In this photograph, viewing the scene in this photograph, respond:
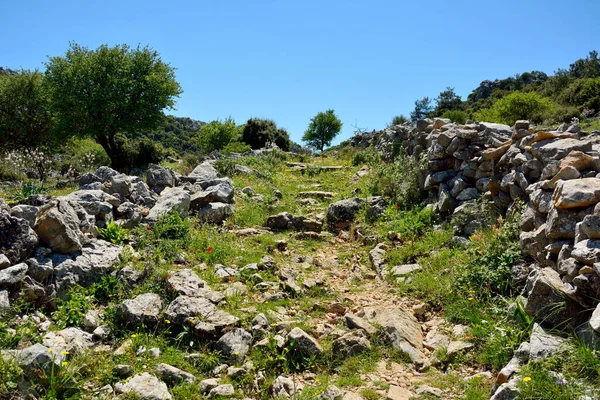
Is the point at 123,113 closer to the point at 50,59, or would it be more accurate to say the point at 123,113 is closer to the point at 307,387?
the point at 50,59

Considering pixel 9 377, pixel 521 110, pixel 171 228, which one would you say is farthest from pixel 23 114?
pixel 521 110

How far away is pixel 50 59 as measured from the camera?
21.6 metres

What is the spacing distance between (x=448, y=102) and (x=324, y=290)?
6632 centimetres

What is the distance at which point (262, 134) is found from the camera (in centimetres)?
3039

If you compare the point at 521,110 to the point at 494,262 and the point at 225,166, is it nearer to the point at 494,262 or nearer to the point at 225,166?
the point at 225,166

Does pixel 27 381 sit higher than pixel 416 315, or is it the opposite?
pixel 27 381

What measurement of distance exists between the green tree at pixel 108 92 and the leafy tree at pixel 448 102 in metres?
48.0

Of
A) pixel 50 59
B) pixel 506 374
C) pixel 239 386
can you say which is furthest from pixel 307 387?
pixel 50 59

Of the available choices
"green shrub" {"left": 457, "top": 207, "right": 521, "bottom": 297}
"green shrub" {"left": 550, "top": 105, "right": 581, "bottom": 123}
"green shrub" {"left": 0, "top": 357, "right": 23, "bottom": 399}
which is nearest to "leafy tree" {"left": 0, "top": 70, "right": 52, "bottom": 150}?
"green shrub" {"left": 0, "top": 357, "right": 23, "bottom": 399}

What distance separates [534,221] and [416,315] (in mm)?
2024

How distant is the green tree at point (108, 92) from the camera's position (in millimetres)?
20312

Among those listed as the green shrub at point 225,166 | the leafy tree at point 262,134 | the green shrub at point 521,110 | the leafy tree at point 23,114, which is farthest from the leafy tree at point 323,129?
the green shrub at point 225,166

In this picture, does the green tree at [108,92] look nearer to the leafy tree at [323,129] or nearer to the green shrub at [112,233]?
the green shrub at [112,233]

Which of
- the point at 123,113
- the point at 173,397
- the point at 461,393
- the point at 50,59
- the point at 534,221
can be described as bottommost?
the point at 461,393
